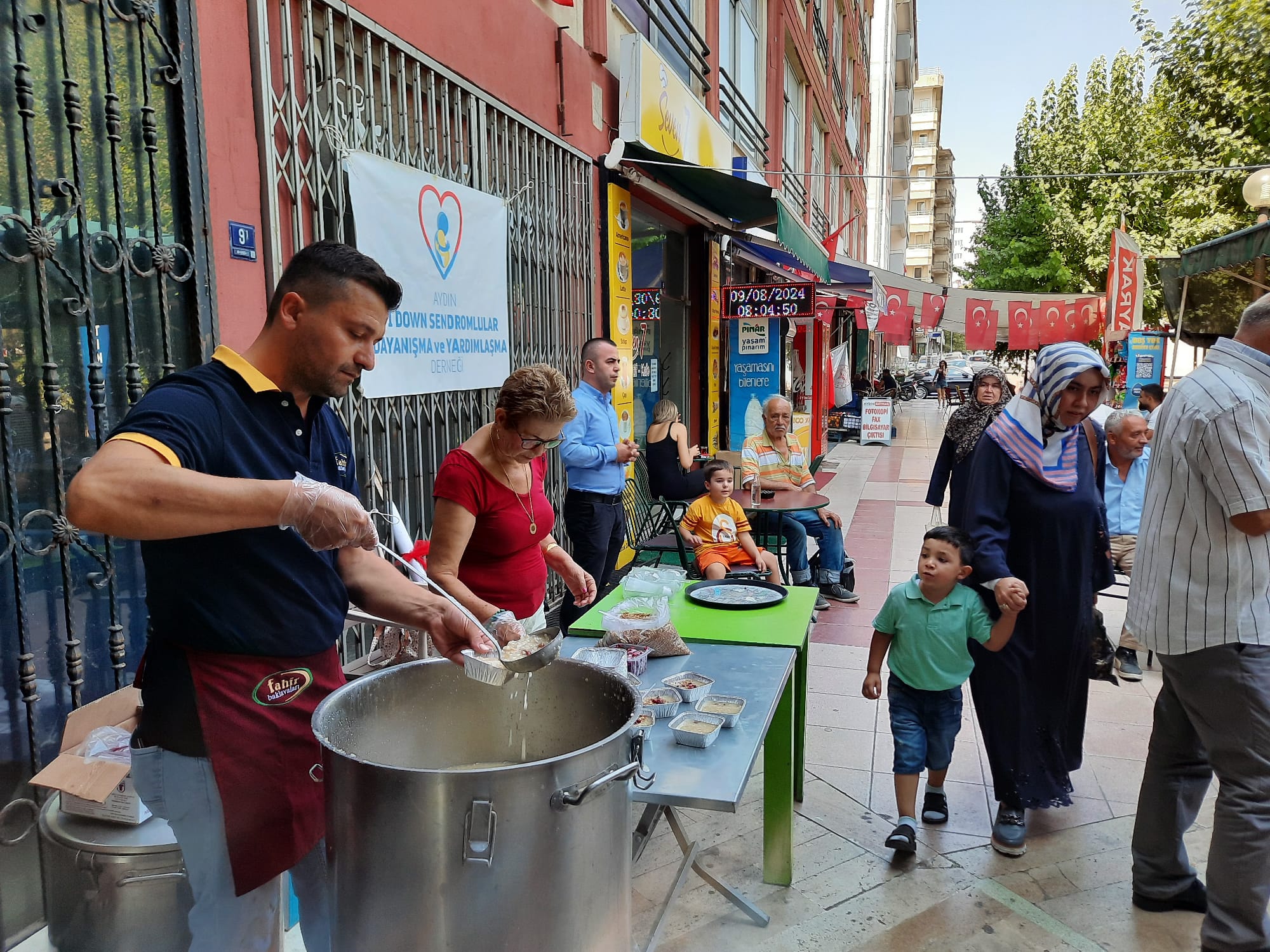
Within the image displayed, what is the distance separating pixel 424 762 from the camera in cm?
200

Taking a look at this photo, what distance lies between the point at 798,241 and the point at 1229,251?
3865mm

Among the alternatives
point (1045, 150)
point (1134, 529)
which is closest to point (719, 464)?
point (1134, 529)

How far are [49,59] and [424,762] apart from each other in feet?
8.05

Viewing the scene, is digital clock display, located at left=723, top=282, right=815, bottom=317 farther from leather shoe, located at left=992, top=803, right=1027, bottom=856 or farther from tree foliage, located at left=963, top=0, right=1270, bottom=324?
tree foliage, located at left=963, top=0, right=1270, bottom=324

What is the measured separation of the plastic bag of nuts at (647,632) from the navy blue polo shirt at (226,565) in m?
1.34

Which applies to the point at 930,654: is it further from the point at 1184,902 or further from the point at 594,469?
the point at 594,469

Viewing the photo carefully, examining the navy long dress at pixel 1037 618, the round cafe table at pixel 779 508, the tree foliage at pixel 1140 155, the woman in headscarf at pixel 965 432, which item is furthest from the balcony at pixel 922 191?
the navy long dress at pixel 1037 618

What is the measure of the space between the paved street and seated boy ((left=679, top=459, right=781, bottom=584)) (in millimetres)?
1185

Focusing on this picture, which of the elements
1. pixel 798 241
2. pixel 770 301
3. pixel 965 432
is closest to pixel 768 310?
pixel 770 301

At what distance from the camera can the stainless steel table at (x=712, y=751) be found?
217cm

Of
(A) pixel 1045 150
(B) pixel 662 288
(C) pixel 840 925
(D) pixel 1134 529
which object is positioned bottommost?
(C) pixel 840 925

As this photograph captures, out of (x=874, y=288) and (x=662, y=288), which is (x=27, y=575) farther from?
(x=874, y=288)

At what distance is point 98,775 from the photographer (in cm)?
208

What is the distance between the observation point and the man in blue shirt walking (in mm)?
5395
